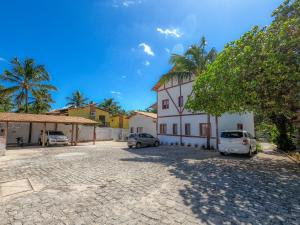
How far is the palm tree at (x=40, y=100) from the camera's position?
82.3ft

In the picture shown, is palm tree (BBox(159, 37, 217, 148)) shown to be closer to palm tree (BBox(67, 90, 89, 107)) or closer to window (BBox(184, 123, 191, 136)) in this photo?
window (BBox(184, 123, 191, 136))

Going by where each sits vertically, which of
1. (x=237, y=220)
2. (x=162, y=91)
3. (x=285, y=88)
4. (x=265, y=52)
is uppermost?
(x=162, y=91)

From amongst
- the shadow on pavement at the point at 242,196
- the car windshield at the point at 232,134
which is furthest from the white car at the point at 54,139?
the car windshield at the point at 232,134

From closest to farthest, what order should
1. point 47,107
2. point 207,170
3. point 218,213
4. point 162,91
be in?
point 218,213 < point 207,170 < point 162,91 < point 47,107

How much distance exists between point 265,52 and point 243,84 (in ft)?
5.30

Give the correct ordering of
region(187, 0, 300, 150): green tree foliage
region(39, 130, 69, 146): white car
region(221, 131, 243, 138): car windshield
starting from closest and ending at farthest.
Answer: region(187, 0, 300, 150): green tree foliage
region(221, 131, 243, 138): car windshield
region(39, 130, 69, 146): white car

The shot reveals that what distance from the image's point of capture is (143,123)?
28656 millimetres

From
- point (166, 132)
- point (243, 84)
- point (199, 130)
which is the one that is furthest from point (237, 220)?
point (166, 132)

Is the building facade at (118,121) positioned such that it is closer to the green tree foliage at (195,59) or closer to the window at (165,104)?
the window at (165,104)

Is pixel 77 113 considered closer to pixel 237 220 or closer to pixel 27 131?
pixel 27 131

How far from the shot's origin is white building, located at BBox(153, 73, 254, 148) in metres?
18.1

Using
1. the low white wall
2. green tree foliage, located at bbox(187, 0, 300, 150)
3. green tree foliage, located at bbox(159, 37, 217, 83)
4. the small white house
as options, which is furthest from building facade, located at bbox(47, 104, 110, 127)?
green tree foliage, located at bbox(187, 0, 300, 150)

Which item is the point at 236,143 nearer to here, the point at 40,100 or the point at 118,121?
the point at 40,100

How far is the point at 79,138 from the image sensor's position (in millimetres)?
27203
